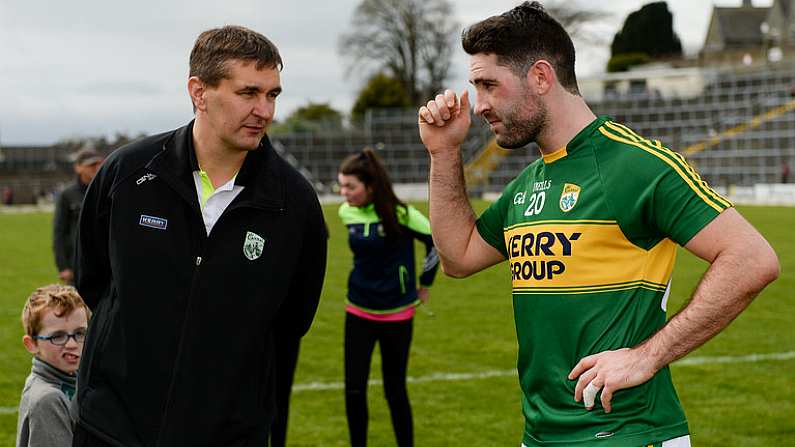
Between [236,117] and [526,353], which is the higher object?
[236,117]

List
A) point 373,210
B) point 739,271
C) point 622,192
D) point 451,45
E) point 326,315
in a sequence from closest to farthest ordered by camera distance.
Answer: point 739,271
point 622,192
point 373,210
point 326,315
point 451,45

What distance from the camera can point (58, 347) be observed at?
178 inches

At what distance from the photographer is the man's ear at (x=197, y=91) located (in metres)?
3.82

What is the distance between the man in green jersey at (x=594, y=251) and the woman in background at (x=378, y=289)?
12.1 ft

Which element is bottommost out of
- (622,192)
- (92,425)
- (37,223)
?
(37,223)

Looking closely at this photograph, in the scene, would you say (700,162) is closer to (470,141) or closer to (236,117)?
(470,141)

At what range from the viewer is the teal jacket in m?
7.57

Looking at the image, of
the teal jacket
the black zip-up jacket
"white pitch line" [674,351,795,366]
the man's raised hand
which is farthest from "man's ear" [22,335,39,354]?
"white pitch line" [674,351,795,366]

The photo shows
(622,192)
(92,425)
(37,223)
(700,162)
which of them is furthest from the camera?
(700,162)

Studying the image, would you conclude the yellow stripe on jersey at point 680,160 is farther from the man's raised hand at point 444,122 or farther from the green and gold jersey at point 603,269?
the man's raised hand at point 444,122

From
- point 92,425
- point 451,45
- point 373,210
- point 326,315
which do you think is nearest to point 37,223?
point 326,315

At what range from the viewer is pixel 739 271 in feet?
10.5

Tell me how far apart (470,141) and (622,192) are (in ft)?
204

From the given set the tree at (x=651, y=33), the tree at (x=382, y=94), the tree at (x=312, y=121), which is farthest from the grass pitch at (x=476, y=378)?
the tree at (x=651, y=33)
